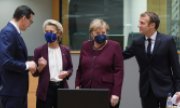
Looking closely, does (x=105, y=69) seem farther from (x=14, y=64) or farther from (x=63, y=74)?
(x=14, y=64)

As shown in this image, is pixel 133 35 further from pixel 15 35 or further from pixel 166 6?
pixel 15 35

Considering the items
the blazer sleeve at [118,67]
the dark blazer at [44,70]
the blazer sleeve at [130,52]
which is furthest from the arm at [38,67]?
the blazer sleeve at [130,52]

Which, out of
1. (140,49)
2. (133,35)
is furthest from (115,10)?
(140,49)

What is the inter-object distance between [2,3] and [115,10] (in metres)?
2.52

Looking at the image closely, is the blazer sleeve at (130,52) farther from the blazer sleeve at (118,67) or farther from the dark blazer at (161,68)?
the blazer sleeve at (118,67)

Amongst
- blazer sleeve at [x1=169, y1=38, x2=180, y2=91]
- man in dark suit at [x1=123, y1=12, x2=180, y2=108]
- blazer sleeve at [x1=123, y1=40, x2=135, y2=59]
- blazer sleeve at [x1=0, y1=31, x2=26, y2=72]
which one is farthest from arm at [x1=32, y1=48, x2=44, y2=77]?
blazer sleeve at [x1=169, y1=38, x2=180, y2=91]

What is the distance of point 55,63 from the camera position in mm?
3428

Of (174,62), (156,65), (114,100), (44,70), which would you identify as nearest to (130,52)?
(156,65)

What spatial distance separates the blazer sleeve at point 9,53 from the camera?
10.0 ft

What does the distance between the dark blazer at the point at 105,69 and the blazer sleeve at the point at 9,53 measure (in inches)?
21.7

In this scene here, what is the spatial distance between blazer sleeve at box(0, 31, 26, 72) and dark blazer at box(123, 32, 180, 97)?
1.05 m

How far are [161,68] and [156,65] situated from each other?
0.05 m

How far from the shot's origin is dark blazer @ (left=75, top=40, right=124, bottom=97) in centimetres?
324

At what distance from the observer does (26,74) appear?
3.24 m
